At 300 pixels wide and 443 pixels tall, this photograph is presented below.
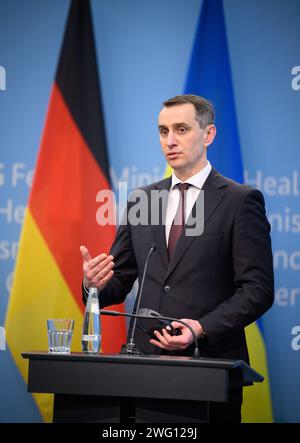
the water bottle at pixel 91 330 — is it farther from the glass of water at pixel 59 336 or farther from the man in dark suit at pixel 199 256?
the man in dark suit at pixel 199 256

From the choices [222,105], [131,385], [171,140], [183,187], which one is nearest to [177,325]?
[131,385]

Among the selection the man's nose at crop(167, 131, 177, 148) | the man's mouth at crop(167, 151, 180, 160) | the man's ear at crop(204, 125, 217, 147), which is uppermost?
the man's ear at crop(204, 125, 217, 147)

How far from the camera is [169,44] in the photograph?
4.91 m

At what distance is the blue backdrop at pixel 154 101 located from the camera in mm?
4742

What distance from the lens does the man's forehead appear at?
3.70 metres

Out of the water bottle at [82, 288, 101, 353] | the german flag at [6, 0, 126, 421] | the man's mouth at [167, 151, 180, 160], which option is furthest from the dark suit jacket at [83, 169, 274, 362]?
the german flag at [6, 0, 126, 421]

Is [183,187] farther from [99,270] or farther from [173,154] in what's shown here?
[99,270]

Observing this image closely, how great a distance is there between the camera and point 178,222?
364cm

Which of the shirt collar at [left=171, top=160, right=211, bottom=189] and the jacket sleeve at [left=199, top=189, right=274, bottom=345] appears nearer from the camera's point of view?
the jacket sleeve at [left=199, top=189, right=274, bottom=345]

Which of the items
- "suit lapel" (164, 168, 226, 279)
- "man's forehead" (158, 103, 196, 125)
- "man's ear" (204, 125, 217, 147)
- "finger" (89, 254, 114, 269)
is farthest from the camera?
"man's ear" (204, 125, 217, 147)

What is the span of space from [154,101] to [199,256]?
1705 mm

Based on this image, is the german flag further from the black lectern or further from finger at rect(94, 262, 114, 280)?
the black lectern
